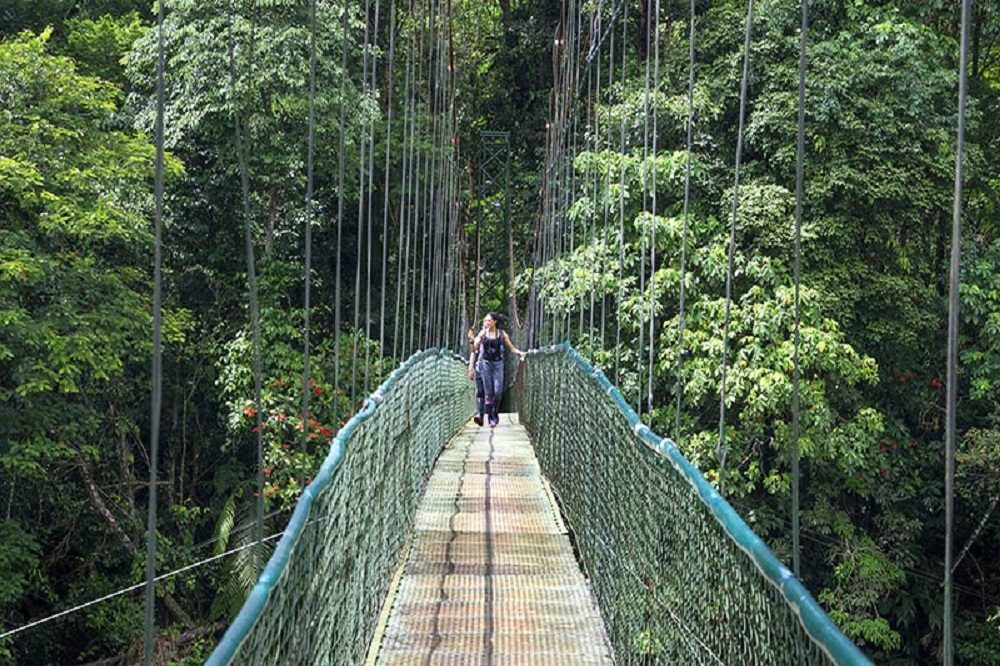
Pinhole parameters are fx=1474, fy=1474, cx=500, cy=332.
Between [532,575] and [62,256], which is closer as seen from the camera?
[532,575]

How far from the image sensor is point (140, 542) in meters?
11.9

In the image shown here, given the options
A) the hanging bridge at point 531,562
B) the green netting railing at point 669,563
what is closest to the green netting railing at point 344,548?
the hanging bridge at point 531,562

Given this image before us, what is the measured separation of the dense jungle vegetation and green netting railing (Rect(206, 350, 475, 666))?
349cm

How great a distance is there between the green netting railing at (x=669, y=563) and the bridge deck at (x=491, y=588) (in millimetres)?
111

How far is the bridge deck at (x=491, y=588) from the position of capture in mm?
4035

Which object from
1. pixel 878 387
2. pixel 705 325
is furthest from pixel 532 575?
pixel 878 387

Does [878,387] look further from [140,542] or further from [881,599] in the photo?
[140,542]

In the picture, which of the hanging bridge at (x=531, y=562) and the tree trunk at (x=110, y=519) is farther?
the tree trunk at (x=110, y=519)

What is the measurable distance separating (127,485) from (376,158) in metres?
3.65

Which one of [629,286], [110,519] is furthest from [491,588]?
[110,519]

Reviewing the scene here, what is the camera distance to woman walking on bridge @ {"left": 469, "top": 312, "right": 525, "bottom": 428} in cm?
867

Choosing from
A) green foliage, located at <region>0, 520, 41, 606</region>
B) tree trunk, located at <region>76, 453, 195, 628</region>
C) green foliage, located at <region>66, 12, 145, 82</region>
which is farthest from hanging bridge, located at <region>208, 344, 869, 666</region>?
green foliage, located at <region>66, 12, 145, 82</region>

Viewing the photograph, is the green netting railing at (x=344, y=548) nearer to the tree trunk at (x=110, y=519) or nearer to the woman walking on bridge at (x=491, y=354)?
the woman walking on bridge at (x=491, y=354)

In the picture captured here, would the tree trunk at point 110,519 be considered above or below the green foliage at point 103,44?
below
